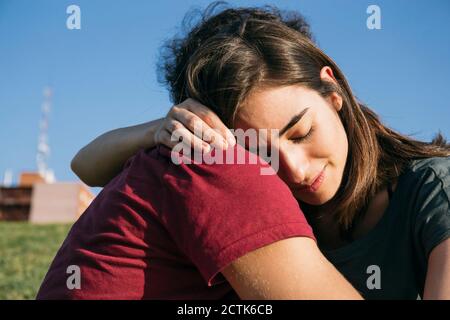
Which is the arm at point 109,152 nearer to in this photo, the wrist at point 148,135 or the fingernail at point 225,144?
the wrist at point 148,135

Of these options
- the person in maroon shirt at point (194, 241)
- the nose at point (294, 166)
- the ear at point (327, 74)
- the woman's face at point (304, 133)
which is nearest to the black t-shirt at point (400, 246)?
the woman's face at point (304, 133)

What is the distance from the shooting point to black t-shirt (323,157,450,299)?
224 cm

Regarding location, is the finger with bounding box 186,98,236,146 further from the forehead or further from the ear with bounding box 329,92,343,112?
the ear with bounding box 329,92,343,112

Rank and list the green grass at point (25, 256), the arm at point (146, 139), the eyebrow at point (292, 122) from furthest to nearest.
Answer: the green grass at point (25, 256)
the eyebrow at point (292, 122)
the arm at point (146, 139)

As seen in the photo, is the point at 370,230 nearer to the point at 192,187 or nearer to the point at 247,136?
the point at 247,136

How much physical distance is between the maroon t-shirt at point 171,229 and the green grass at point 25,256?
3.15 metres

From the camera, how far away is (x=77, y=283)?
5.95 feet

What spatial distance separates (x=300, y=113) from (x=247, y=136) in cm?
23

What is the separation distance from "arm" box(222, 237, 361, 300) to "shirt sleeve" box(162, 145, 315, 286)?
28 millimetres

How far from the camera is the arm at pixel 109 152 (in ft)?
8.26

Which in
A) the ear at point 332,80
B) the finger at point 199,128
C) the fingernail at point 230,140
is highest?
the ear at point 332,80

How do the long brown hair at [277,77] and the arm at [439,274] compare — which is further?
the long brown hair at [277,77]

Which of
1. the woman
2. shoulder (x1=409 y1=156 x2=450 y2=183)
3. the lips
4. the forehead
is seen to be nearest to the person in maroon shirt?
the woman
